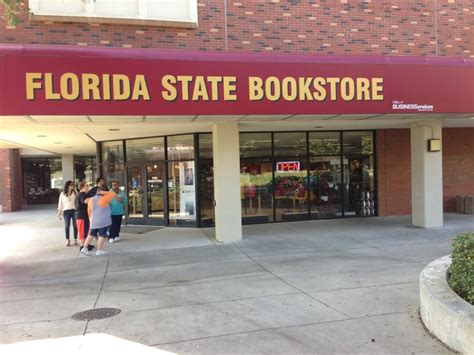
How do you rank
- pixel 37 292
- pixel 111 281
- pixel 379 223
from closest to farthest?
pixel 37 292, pixel 111 281, pixel 379 223

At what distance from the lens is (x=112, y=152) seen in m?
15.9

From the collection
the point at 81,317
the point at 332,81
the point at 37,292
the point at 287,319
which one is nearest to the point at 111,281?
the point at 37,292

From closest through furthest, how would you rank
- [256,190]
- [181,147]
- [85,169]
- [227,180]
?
[227,180], [181,147], [256,190], [85,169]

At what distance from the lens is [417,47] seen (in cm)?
1223

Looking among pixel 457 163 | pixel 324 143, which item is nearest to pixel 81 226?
pixel 324 143

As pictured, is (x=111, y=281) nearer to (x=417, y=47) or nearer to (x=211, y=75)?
(x=211, y=75)

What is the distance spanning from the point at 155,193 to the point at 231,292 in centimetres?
857

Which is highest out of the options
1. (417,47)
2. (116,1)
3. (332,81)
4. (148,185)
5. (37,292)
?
(116,1)

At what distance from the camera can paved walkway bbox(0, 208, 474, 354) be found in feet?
16.3

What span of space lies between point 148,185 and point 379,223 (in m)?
7.41

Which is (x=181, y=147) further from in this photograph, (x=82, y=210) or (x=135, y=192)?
(x=82, y=210)

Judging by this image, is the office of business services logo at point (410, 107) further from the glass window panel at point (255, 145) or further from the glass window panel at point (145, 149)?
the glass window panel at point (145, 149)

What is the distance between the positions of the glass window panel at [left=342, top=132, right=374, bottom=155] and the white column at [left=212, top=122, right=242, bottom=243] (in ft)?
17.8

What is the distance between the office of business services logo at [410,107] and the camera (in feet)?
33.7
